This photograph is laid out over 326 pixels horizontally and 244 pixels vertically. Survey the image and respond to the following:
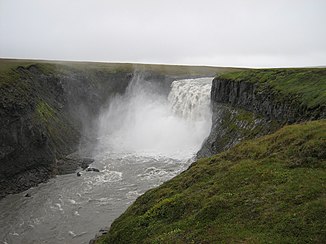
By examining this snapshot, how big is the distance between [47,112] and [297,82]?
45.3 metres

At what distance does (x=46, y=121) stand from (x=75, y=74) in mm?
29258

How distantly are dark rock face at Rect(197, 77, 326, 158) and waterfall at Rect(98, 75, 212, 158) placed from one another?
280 inches

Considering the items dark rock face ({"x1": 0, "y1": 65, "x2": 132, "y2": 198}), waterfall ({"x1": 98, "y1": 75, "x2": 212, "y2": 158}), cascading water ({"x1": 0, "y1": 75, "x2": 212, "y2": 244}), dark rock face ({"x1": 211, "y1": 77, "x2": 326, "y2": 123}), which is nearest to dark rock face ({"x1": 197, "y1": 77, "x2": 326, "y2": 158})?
dark rock face ({"x1": 211, "y1": 77, "x2": 326, "y2": 123})

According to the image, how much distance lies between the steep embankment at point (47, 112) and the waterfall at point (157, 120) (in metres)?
3.65

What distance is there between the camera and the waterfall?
67188 mm

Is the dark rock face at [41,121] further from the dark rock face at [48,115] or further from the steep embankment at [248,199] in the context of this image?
the steep embankment at [248,199]

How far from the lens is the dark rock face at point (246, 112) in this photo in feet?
125

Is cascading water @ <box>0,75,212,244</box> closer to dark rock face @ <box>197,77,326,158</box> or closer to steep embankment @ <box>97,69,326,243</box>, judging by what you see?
dark rock face @ <box>197,77,326,158</box>

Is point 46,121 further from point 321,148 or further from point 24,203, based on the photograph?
point 321,148

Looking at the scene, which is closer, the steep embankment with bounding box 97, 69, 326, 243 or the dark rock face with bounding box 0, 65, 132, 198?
the steep embankment with bounding box 97, 69, 326, 243

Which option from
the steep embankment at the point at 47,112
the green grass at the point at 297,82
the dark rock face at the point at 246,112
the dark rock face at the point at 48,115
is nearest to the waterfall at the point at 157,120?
the dark rock face at the point at 48,115

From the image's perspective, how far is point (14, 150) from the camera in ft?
158

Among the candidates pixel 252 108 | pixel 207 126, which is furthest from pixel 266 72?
pixel 207 126

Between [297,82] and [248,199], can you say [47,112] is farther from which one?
[248,199]
